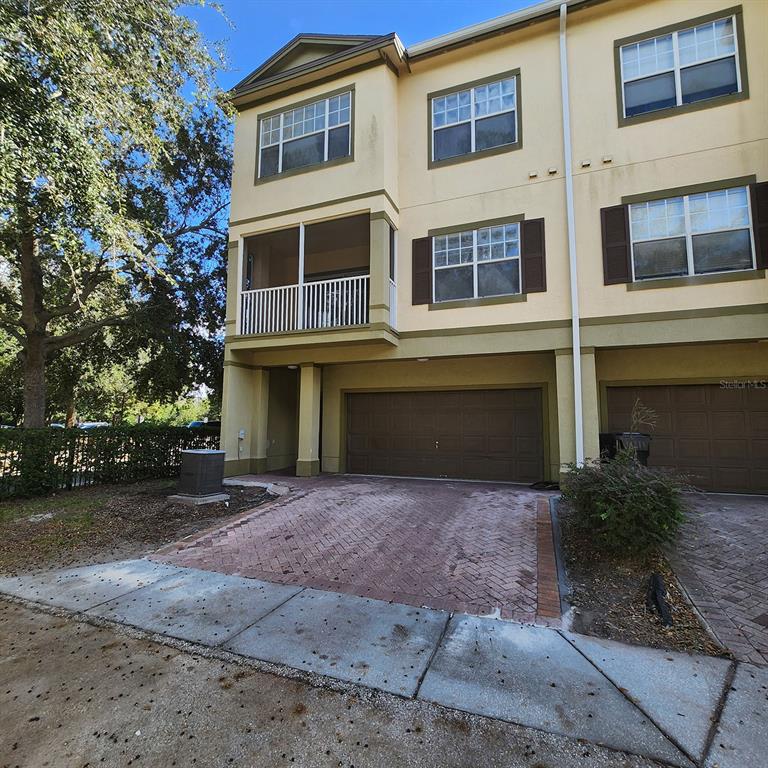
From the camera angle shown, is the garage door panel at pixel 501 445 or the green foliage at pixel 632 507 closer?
the green foliage at pixel 632 507

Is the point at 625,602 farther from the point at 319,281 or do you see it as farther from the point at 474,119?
the point at 474,119

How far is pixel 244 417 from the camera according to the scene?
11891 millimetres

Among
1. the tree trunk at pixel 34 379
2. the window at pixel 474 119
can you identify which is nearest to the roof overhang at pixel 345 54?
the window at pixel 474 119

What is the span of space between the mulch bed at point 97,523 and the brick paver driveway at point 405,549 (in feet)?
2.06

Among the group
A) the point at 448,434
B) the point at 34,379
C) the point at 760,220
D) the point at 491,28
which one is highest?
the point at 491,28

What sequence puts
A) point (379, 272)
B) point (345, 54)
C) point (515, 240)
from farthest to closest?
point (345, 54), point (379, 272), point (515, 240)

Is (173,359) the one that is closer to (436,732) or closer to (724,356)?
(436,732)

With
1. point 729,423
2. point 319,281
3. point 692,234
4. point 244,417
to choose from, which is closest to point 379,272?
point 319,281

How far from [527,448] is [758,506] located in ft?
14.0

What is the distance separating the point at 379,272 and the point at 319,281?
2015 millimetres

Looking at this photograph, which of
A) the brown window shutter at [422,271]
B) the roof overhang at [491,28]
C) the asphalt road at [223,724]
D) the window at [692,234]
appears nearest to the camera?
the asphalt road at [223,724]

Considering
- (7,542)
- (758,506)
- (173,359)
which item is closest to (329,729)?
(7,542)

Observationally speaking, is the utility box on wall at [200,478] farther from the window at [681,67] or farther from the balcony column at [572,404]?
the window at [681,67]

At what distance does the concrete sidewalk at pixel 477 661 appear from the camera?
2531mm
